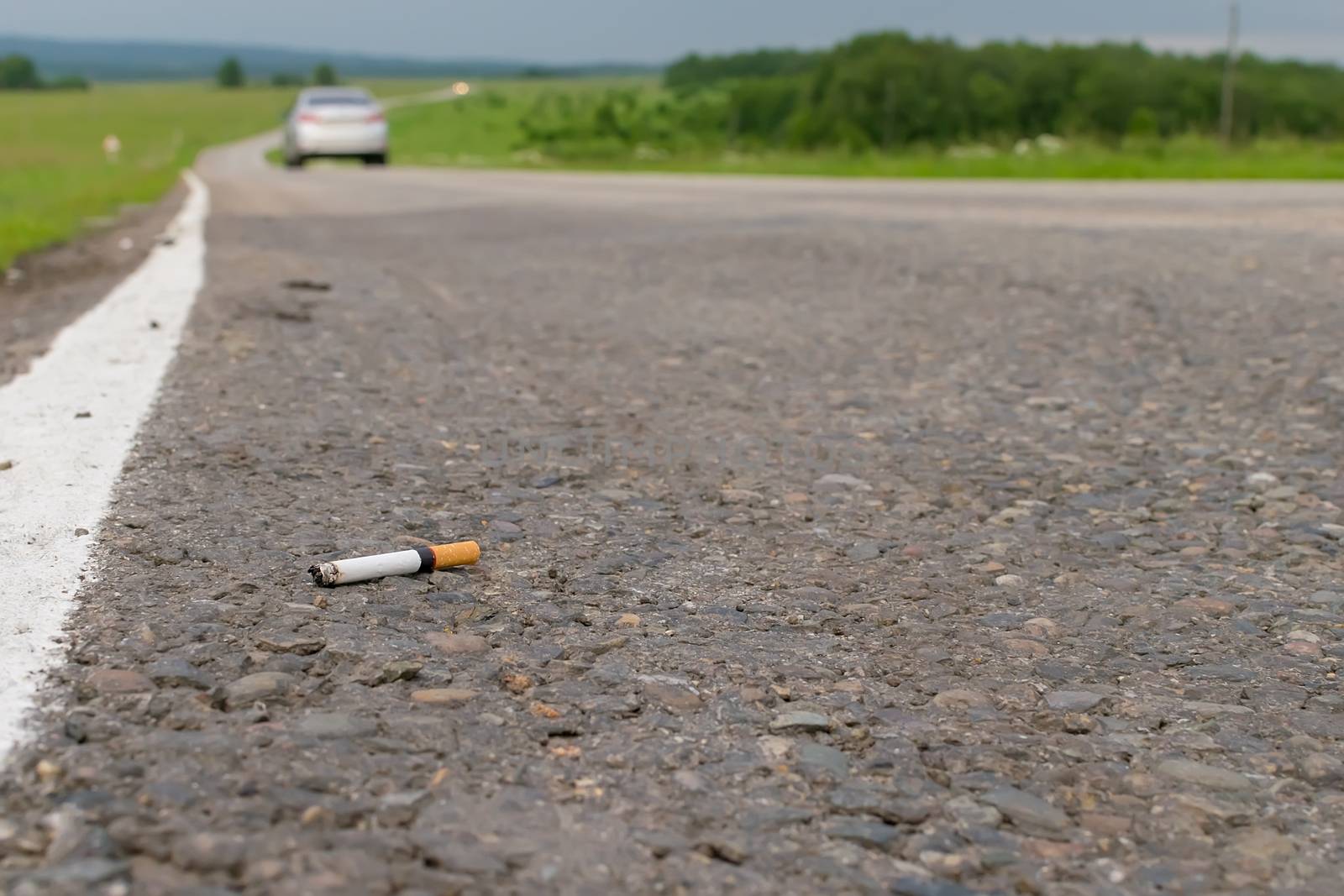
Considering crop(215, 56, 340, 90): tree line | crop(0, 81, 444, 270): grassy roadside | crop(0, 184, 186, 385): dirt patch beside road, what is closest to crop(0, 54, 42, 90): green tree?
crop(0, 81, 444, 270): grassy roadside

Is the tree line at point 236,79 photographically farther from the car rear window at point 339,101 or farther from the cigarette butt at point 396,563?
the cigarette butt at point 396,563

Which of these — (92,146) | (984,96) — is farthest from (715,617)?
(984,96)

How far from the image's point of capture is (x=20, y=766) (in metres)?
1.72

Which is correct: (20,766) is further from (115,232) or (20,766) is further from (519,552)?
(115,232)

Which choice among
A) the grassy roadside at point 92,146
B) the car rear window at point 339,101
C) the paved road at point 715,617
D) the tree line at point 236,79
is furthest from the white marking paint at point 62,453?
the tree line at point 236,79

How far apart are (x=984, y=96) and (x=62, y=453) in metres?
56.1

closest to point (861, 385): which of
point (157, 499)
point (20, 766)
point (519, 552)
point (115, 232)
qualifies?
point (519, 552)

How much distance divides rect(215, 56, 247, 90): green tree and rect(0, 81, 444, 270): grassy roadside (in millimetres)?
23694

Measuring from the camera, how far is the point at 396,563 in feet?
8.39

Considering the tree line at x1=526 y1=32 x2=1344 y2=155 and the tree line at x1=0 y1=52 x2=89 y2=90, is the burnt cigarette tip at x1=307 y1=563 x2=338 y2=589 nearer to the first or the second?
the tree line at x1=526 y1=32 x2=1344 y2=155

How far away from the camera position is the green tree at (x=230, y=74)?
124250 mm

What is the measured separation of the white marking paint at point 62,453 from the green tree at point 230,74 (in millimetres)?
128441

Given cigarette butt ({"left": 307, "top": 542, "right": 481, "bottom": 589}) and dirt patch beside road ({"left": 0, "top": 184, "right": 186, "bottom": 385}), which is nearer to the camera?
cigarette butt ({"left": 307, "top": 542, "right": 481, "bottom": 589})

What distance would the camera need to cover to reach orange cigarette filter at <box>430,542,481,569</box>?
8.60ft
